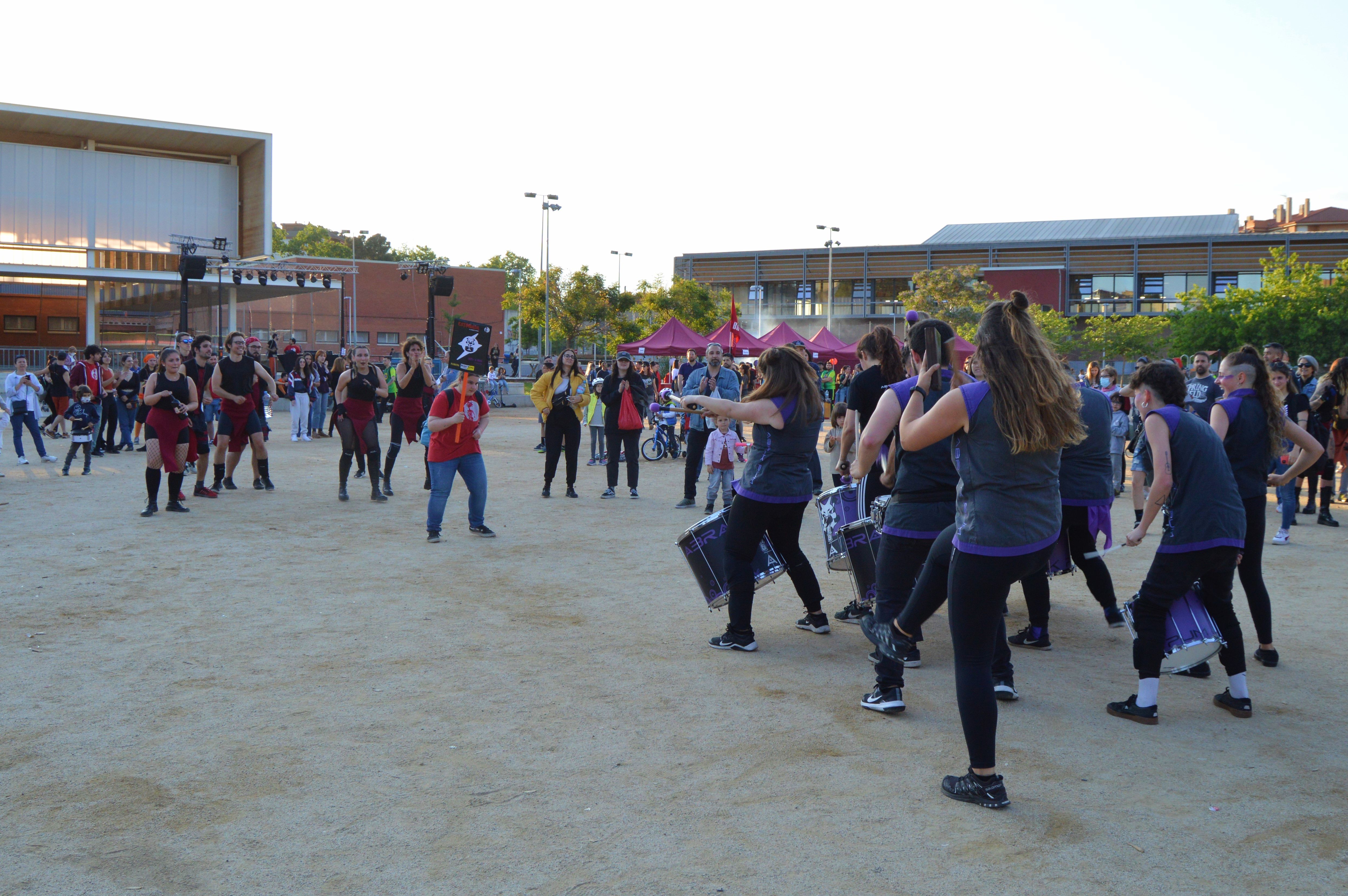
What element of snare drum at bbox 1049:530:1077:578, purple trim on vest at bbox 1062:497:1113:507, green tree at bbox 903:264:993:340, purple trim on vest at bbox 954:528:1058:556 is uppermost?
green tree at bbox 903:264:993:340

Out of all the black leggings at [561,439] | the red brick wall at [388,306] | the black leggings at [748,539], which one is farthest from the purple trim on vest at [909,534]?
the red brick wall at [388,306]

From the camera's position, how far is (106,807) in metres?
3.60

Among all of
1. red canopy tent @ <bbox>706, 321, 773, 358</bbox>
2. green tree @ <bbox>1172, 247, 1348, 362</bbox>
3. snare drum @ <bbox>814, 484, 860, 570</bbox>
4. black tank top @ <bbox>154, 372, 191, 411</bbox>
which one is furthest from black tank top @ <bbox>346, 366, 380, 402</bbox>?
green tree @ <bbox>1172, 247, 1348, 362</bbox>

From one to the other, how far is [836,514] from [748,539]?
92 centimetres

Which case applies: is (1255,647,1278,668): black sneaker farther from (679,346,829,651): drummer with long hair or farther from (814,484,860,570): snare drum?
(679,346,829,651): drummer with long hair

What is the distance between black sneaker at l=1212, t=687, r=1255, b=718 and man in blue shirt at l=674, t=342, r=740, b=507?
662 cm

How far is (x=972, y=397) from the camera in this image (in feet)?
11.6

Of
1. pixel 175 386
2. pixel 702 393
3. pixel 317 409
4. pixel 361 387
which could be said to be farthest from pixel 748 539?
pixel 317 409

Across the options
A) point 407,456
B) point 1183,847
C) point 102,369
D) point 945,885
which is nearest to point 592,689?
point 945,885

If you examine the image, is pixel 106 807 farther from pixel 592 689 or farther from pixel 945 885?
pixel 945 885

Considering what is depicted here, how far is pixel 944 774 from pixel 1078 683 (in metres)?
1.57

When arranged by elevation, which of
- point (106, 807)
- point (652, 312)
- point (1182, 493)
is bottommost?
point (106, 807)

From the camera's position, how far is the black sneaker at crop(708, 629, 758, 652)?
18.8ft

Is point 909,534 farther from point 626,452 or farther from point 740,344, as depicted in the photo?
point 740,344
